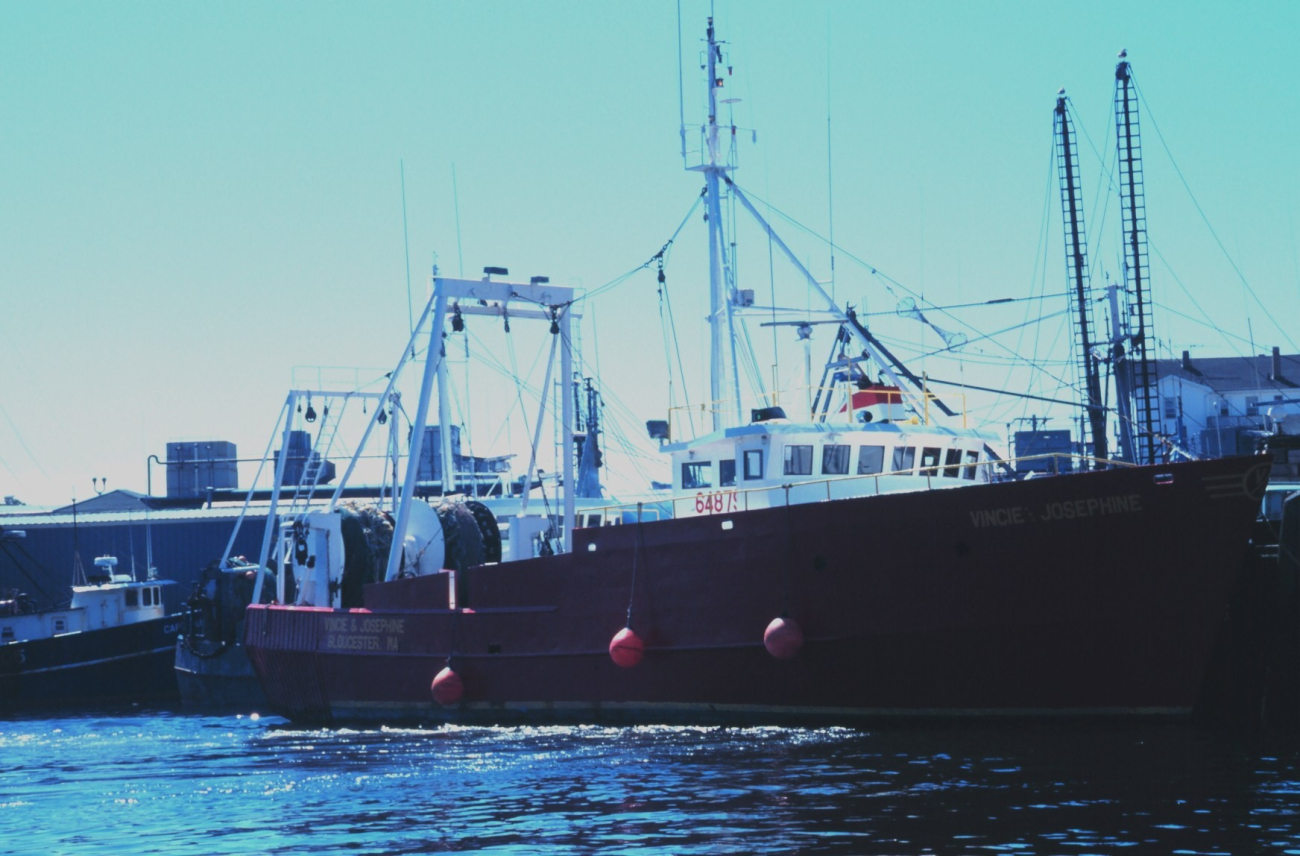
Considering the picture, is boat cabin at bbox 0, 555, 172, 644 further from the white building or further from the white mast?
the white building

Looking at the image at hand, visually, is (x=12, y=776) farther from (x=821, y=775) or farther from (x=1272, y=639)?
(x=1272, y=639)

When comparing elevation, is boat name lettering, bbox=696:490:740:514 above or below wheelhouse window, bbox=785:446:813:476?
below

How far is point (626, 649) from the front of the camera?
17922 millimetres

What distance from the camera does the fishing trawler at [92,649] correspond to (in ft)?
112

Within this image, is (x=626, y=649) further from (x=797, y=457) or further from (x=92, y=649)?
(x=92, y=649)

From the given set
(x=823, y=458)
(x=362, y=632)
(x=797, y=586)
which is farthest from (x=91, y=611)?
(x=797, y=586)

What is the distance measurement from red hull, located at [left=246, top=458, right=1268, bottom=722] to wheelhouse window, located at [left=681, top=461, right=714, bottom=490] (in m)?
2.71

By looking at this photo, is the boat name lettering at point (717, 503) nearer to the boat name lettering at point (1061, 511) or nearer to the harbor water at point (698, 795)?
the harbor water at point (698, 795)

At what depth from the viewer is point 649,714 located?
18438mm

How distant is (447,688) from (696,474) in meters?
4.92

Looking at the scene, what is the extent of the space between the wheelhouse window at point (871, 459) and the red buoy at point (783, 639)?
154 inches

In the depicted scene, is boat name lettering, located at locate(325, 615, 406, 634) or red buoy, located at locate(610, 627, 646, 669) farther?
boat name lettering, located at locate(325, 615, 406, 634)

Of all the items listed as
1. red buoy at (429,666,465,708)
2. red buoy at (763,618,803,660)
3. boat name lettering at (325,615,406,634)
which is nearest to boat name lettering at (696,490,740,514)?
red buoy at (763,618,803,660)

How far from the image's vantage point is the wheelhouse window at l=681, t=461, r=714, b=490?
2105cm
